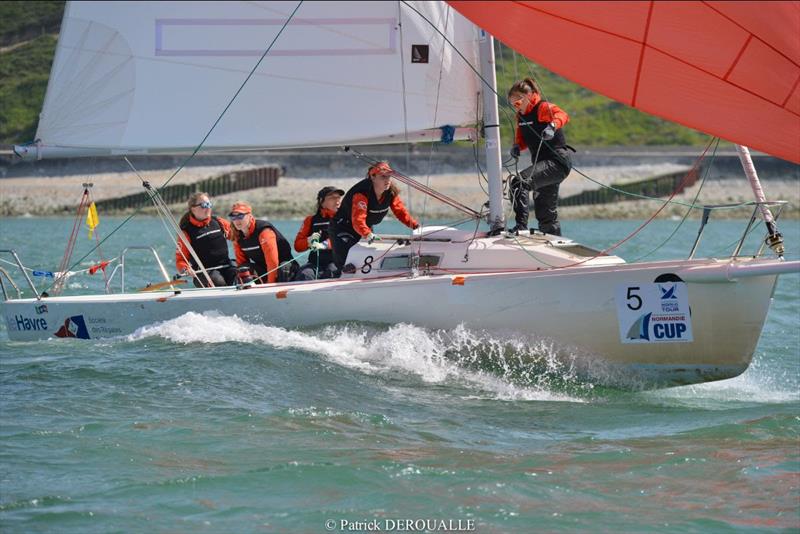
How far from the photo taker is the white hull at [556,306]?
785 cm

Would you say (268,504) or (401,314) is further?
(401,314)

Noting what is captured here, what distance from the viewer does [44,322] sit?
33.4 ft

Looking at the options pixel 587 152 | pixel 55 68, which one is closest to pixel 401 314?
pixel 55 68

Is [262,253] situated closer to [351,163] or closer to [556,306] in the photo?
[556,306]

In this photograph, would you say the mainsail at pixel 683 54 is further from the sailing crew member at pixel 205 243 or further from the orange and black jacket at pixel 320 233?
the sailing crew member at pixel 205 243

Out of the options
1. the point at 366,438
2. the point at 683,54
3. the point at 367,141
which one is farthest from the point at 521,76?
the point at 366,438

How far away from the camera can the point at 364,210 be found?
973cm

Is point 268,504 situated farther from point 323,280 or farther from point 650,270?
point 323,280

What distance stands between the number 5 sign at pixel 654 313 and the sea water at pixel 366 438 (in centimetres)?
44

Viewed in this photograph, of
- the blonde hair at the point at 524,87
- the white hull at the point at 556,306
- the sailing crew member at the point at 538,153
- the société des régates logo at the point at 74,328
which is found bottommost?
the société des régates logo at the point at 74,328

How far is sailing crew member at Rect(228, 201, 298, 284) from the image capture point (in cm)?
1013

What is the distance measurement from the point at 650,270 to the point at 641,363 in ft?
2.20

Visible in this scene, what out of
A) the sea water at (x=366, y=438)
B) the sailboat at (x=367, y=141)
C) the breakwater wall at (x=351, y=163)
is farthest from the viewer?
the breakwater wall at (x=351, y=163)

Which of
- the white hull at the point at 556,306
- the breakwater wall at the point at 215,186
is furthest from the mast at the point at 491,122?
the breakwater wall at the point at 215,186
